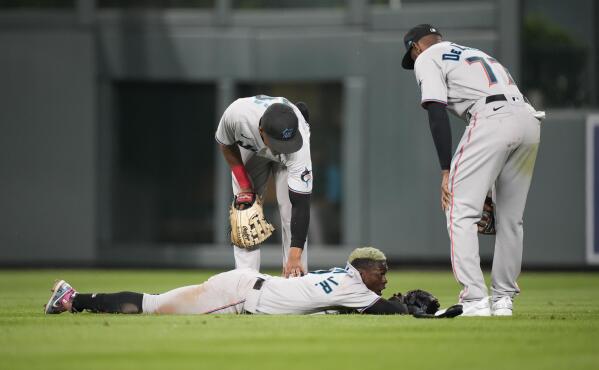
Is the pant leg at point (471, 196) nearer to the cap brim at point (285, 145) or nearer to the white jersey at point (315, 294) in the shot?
the white jersey at point (315, 294)

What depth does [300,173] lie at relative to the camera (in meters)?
8.88

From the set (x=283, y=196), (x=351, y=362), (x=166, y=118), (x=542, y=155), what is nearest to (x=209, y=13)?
(x=166, y=118)

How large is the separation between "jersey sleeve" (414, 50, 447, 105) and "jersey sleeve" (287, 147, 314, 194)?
3.34ft

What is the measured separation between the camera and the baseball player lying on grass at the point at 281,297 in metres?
8.25

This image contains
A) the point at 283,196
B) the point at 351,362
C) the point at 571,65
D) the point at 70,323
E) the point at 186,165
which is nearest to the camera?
the point at 351,362

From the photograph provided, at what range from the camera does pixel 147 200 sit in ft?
62.4

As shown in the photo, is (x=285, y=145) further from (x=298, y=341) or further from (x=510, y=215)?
(x=298, y=341)

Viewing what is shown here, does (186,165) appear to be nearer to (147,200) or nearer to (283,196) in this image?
(147,200)

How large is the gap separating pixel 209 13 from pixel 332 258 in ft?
13.4

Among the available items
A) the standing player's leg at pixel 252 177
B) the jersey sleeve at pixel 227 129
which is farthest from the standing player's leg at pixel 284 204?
the jersey sleeve at pixel 227 129

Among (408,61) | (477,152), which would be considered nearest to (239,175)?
(408,61)

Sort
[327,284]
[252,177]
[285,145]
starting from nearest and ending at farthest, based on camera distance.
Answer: [327,284] < [285,145] < [252,177]

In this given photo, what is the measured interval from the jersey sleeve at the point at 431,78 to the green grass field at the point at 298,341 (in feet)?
4.87

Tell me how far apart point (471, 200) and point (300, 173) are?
131cm
